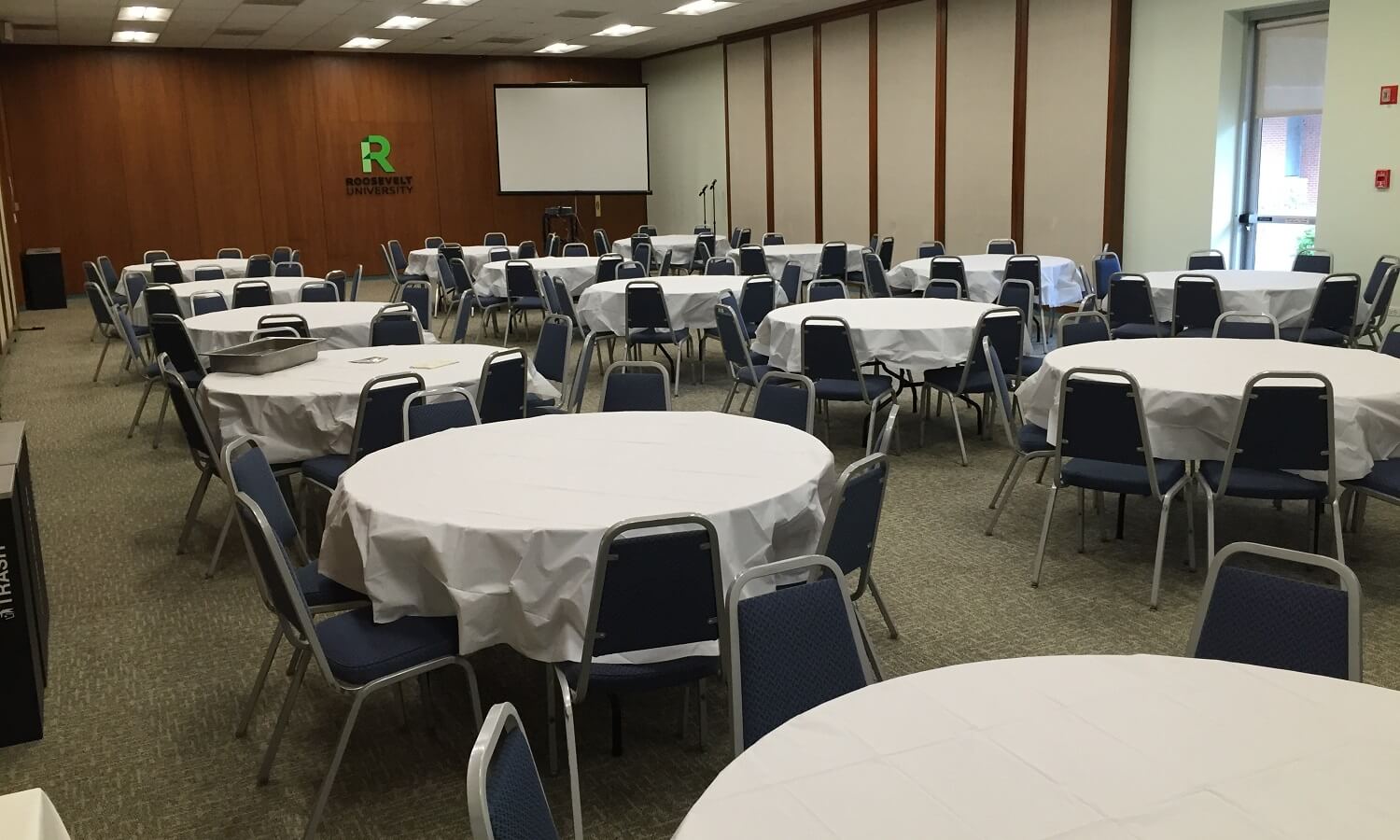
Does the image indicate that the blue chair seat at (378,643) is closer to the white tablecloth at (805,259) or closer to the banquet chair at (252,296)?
the banquet chair at (252,296)

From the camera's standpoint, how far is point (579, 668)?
122 inches

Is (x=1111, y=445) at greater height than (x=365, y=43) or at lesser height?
lesser

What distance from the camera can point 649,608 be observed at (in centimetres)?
302

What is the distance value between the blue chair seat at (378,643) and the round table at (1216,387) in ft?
9.55

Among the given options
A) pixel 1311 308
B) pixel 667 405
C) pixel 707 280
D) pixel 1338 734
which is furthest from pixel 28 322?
pixel 1338 734

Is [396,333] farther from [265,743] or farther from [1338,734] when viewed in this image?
[1338,734]

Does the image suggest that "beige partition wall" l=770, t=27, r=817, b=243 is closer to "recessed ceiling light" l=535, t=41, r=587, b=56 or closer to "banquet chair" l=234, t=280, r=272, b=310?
"recessed ceiling light" l=535, t=41, r=587, b=56

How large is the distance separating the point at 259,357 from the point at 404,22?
39.0 ft

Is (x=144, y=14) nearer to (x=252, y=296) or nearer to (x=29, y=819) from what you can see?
(x=252, y=296)

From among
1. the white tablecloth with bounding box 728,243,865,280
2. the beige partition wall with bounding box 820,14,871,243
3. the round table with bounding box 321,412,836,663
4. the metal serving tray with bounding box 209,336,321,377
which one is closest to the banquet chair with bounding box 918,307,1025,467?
the round table with bounding box 321,412,836,663

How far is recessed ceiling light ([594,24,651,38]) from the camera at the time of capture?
17.4 metres

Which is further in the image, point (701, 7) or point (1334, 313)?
point (701, 7)

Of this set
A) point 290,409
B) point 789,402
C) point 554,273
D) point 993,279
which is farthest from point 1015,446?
point 554,273

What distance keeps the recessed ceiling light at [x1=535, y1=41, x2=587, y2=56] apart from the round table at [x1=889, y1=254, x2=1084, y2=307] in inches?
411
